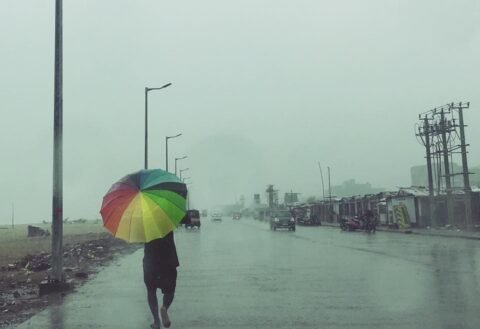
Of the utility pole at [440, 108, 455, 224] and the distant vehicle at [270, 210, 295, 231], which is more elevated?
the utility pole at [440, 108, 455, 224]

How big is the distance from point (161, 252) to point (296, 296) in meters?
4.29

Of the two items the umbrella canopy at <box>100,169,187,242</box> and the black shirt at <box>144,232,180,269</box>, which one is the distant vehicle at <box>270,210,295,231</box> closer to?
the black shirt at <box>144,232,180,269</box>

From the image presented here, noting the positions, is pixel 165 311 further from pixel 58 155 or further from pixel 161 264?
pixel 58 155

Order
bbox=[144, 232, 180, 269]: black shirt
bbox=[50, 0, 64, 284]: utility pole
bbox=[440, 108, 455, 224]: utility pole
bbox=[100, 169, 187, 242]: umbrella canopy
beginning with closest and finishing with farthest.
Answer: bbox=[100, 169, 187, 242]: umbrella canopy < bbox=[144, 232, 180, 269]: black shirt < bbox=[50, 0, 64, 284]: utility pole < bbox=[440, 108, 455, 224]: utility pole

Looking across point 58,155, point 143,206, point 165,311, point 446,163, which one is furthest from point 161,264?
point 446,163

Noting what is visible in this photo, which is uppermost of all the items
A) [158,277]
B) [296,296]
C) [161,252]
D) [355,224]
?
[161,252]

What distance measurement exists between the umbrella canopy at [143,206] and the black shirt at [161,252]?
445 mm

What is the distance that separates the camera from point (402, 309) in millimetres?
9109

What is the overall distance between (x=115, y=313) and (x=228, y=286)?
11.9ft

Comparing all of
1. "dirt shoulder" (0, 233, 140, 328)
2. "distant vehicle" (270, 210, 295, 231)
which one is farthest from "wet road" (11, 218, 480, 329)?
"distant vehicle" (270, 210, 295, 231)

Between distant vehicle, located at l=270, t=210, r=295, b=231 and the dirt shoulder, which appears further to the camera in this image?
distant vehicle, located at l=270, t=210, r=295, b=231

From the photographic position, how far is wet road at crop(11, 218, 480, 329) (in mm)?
8430

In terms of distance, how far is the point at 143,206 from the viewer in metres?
6.92

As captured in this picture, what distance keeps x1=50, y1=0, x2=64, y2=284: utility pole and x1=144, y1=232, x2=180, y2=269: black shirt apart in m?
5.95
